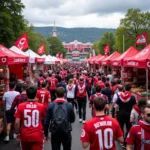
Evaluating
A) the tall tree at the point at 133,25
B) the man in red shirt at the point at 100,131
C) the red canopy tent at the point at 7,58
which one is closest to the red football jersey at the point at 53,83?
the red canopy tent at the point at 7,58

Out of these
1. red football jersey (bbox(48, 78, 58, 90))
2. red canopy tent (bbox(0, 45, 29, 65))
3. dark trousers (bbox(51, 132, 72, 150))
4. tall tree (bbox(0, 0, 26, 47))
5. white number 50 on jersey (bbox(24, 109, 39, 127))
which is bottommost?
dark trousers (bbox(51, 132, 72, 150))

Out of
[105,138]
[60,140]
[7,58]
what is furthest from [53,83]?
[105,138]

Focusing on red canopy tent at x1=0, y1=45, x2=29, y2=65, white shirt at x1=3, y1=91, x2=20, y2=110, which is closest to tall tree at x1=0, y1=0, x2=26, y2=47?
red canopy tent at x1=0, y1=45, x2=29, y2=65

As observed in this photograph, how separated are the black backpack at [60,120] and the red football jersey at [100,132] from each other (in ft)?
3.69

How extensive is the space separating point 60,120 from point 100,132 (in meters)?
1.27

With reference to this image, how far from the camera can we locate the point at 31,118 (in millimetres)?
5031

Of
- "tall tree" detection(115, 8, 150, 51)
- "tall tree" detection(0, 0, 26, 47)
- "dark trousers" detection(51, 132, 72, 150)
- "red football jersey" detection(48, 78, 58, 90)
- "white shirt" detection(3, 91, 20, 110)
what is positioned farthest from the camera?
"tall tree" detection(115, 8, 150, 51)

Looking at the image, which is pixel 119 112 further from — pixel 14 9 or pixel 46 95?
pixel 14 9

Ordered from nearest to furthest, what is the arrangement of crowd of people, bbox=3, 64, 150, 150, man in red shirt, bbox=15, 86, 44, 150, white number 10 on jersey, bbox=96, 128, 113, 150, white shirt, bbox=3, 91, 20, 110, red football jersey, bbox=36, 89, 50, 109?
crowd of people, bbox=3, 64, 150, 150 → white number 10 on jersey, bbox=96, 128, 113, 150 → man in red shirt, bbox=15, 86, 44, 150 → white shirt, bbox=3, 91, 20, 110 → red football jersey, bbox=36, 89, 50, 109

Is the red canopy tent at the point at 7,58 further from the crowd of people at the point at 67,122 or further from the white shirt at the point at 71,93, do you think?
the white shirt at the point at 71,93

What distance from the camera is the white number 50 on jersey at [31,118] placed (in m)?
5.02

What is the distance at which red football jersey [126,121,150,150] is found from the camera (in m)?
3.68

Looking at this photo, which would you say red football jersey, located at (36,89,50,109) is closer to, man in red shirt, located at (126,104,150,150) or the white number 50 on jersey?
the white number 50 on jersey

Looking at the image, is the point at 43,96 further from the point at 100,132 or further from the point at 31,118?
the point at 100,132
